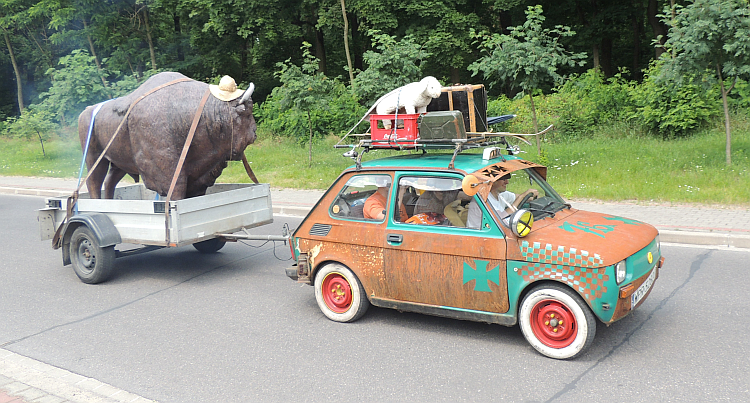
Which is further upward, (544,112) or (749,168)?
(544,112)

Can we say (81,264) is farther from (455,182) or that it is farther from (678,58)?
(678,58)

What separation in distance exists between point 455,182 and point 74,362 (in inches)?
143

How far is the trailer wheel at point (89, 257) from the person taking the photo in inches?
290

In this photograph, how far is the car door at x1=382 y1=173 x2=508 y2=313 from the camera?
4.88 meters

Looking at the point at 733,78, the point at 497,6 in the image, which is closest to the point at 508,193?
the point at 733,78

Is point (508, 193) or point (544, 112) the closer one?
point (508, 193)

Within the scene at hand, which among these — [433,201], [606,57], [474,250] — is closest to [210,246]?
[433,201]

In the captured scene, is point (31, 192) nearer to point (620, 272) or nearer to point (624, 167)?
point (624, 167)

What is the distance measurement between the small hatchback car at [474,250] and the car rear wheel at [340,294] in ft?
0.04

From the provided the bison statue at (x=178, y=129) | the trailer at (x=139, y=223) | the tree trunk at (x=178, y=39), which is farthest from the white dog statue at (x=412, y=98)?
the tree trunk at (x=178, y=39)

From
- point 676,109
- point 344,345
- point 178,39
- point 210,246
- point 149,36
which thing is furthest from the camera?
point 178,39

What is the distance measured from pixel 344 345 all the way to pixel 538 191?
90.9 inches

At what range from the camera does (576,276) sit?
451cm

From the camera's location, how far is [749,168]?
12.2m
